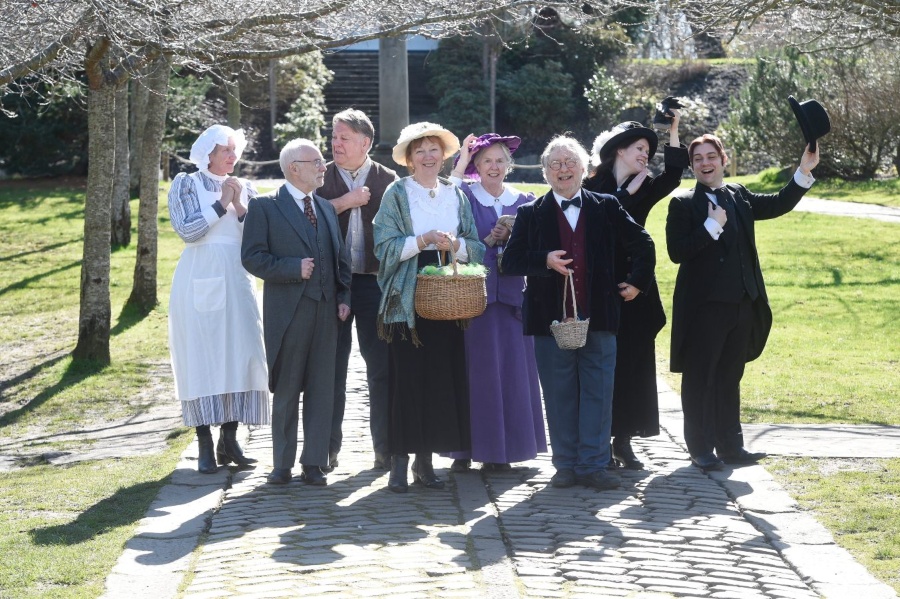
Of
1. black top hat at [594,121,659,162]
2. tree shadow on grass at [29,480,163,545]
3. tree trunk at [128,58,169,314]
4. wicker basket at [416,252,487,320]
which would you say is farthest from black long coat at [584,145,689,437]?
tree trunk at [128,58,169,314]

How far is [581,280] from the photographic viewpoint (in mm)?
6770

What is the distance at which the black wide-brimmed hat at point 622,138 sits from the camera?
720cm

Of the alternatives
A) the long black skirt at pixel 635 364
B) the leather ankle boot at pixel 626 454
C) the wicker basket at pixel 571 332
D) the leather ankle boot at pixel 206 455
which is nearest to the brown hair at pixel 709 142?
the long black skirt at pixel 635 364

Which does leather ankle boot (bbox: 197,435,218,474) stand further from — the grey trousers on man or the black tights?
the grey trousers on man

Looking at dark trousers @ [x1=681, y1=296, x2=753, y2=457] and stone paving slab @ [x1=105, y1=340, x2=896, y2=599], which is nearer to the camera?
stone paving slab @ [x1=105, y1=340, x2=896, y2=599]

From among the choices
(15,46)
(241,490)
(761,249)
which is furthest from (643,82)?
(241,490)

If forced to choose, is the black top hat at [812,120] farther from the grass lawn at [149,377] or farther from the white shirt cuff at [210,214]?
the white shirt cuff at [210,214]

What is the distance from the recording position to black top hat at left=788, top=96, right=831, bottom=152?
7.25 metres

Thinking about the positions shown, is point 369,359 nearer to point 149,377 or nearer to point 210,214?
point 210,214

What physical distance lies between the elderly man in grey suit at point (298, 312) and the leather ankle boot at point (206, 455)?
1.53ft

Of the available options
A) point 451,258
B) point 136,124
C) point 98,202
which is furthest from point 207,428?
point 136,124

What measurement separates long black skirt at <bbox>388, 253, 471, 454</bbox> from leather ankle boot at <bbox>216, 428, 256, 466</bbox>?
1084 millimetres

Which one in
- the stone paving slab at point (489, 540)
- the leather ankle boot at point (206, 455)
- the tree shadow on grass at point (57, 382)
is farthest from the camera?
the tree shadow on grass at point (57, 382)

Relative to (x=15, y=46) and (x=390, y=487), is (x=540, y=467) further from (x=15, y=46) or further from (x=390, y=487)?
(x=15, y=46)
